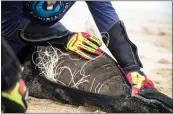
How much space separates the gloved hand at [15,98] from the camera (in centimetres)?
97

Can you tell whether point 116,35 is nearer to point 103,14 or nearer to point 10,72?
point 103,14

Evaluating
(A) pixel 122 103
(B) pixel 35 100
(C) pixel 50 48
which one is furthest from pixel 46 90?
(A) pixel 122 103

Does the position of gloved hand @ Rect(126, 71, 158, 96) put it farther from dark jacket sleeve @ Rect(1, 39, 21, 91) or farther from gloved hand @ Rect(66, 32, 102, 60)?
dark jacket sleeve @ Rect(1, 39, 21, 91)

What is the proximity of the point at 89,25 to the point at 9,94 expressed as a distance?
2.99ft

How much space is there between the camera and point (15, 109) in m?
1.00

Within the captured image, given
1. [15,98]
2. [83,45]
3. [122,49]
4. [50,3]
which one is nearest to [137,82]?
[122,49]

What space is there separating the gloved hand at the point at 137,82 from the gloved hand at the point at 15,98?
0.69 m

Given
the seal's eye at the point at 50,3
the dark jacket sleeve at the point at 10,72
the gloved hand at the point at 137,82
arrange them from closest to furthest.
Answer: the dark jacket sleeve at the point at 10,72, the gloved hand at the point at 137,82, the seal's eye at the point at 50,3

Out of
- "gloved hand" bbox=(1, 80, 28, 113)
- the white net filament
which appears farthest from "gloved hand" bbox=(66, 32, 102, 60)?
"gloved hand" bbox=(1, 80, 28, 113)

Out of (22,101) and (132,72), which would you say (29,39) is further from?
(22,101)

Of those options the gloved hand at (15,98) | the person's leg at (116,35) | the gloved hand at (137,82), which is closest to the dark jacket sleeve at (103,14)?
the person's leg at (116,35)

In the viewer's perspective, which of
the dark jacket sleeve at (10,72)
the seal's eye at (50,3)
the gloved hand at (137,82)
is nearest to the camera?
the dark jacket sleeve at (10,72)

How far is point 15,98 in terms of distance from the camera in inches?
38.3

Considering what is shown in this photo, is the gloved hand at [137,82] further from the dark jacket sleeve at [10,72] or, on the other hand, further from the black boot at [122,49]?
the dark jacket sleeve at [10,72]
